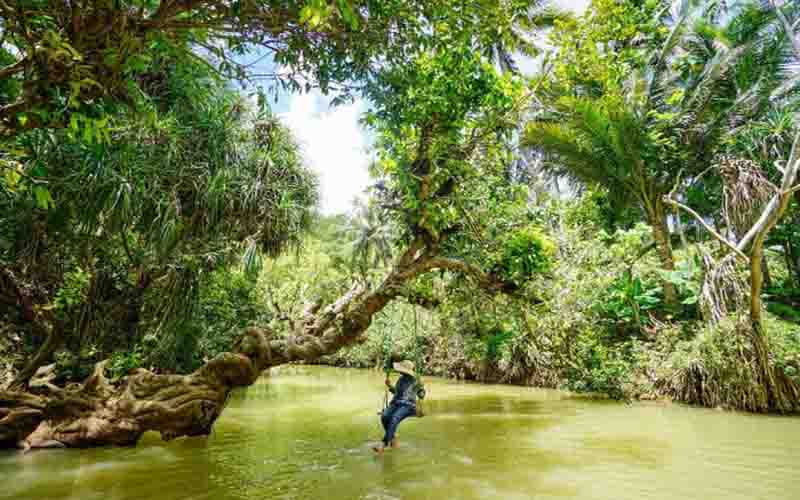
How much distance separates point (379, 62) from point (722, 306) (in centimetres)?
1009

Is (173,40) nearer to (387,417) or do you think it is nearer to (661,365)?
(387,417)

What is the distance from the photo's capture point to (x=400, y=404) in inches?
292

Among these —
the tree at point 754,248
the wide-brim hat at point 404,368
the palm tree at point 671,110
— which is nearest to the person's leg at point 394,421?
the wide-brim hat at point 404,368

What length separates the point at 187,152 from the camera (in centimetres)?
942

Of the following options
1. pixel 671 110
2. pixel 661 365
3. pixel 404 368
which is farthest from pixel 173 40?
pixel 671 110

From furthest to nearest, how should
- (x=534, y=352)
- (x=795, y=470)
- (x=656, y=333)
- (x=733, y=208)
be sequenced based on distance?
1. (x=534, y=352)
2. (x=656, y=333)
3. (x=733, y=208)
4. (x=795, y=470)

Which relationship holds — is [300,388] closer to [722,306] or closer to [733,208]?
[722,306]

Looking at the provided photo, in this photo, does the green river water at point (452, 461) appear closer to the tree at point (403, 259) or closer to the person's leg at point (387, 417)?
the person's leg at point (387, 417)

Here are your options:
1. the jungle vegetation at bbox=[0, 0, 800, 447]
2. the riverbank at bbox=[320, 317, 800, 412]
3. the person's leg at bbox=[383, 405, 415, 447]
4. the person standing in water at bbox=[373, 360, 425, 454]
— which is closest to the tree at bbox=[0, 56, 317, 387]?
the jungle vegetation at bbox=[0, 0, 800, 447]

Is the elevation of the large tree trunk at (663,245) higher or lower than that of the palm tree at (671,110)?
lower

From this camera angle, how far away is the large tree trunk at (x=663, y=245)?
46.3 feet

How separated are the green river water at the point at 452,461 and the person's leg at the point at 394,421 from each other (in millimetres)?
315

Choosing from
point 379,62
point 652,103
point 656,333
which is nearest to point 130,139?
point 379,62

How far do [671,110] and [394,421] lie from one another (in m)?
14.4
